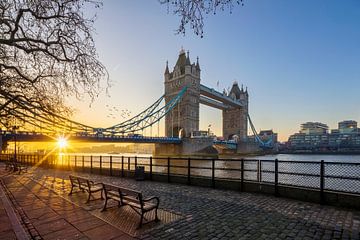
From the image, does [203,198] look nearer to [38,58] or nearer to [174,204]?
[174,204]

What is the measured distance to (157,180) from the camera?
38.8 ft

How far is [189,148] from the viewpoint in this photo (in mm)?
62031

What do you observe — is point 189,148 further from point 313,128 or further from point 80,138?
point 313,128

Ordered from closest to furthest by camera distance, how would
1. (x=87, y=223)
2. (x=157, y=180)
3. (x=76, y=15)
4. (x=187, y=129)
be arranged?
(x=87, y=223)
(x=76, y=15)
(x=157, y=180)
(x=187, y=129)

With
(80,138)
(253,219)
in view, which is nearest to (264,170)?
(253,219)

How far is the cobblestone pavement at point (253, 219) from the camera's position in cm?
448

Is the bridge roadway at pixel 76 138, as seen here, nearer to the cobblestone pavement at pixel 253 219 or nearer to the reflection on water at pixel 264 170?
the reflection on water at pixel 264 170

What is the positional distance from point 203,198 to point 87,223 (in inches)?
149

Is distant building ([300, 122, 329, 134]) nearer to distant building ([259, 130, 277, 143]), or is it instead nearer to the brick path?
distant building ([259, 130, 277, 143])

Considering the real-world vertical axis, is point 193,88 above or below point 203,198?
above

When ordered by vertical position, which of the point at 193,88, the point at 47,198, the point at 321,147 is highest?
the point at 193,88

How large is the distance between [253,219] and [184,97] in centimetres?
7506

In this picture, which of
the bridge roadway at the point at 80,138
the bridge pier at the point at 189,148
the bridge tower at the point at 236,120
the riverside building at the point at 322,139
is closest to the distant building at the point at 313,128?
the riverside building at the point at 322,139

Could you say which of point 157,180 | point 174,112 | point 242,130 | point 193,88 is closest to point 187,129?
point 174,112
